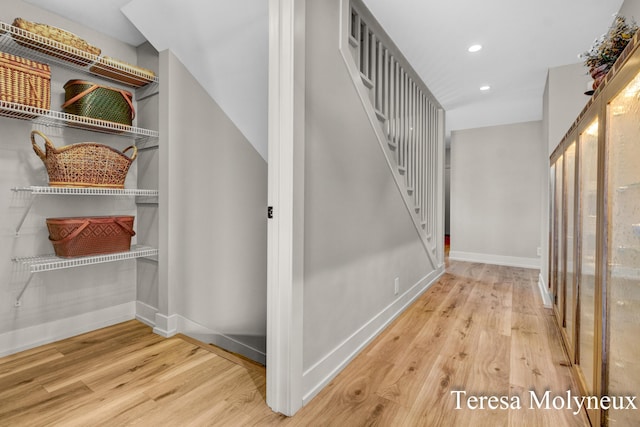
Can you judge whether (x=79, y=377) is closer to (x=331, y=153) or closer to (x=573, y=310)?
(x=331, y=153)

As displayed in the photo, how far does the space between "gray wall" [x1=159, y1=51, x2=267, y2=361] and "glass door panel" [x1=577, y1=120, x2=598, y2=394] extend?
5.35 ft

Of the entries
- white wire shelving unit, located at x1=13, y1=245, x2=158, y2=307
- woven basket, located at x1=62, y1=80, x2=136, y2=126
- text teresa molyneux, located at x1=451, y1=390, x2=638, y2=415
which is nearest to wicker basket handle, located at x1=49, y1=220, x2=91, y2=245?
white wire shelving unit, located at x1=13, y1=245, x2=158, y2=307

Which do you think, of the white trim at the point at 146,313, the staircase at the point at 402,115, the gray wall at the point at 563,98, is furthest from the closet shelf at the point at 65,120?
the gray wall at the point at 563,98

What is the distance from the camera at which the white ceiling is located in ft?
6.12

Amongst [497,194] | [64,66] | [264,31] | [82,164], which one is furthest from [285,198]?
[497,194]

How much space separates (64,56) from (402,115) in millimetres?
2504

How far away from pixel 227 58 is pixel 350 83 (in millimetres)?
780

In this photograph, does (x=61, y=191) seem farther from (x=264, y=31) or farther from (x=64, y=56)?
(x=264, y=31)

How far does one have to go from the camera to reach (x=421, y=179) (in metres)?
3.44

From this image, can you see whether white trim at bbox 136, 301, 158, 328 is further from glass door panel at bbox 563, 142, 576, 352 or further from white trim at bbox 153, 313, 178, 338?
glass door panel at bbox 563, 142, 576, 352

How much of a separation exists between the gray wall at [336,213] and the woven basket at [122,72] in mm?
1413

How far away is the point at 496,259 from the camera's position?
4.93 metres

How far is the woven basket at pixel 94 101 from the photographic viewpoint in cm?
196

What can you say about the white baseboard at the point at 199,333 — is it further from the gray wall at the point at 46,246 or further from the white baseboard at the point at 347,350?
the white baseboard at the point at 347,350
